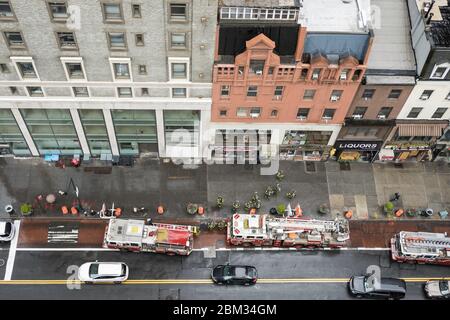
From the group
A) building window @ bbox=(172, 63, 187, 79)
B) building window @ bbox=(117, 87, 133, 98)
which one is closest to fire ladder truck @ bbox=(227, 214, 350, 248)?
building window @ bbox=(172, 63, 187, 79)

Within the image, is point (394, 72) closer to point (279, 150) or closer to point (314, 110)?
point (314, 110)

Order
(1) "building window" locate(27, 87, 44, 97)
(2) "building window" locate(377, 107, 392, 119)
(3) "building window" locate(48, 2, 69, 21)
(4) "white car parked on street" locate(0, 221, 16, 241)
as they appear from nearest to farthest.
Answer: (3) "building window" locate(48, 2, 69, 21)
(1) "building window" locate(27, 87, 44, 97)
(4) "white car parked on street" locate(0, 221, 16, 241)
(2) "building window" locate(377, 107, 392, 119)

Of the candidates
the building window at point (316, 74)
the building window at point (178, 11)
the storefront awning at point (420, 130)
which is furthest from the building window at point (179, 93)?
the storefront awning at point (420, 130)

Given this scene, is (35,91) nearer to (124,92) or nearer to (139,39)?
(124,92)

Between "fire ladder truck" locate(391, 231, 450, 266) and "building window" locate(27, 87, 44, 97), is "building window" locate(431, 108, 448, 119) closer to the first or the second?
"fire ladder truck" locate(391, 231, 450, 266)

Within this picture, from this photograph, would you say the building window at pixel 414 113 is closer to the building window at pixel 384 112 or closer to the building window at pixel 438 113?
the building window at pixel 438 113
